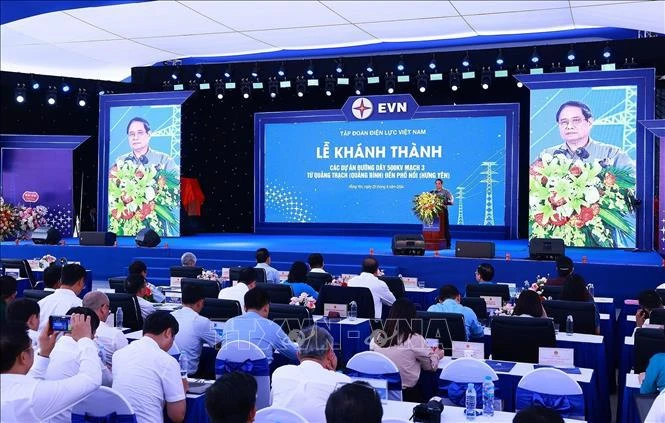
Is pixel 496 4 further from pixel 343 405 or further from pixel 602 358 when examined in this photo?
pixel 343 405

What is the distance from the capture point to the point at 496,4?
436 inches

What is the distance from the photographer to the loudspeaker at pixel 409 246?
11.2 m

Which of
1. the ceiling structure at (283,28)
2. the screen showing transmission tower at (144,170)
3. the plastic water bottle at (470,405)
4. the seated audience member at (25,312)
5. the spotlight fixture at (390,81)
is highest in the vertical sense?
the ceiling structure at (283,28)

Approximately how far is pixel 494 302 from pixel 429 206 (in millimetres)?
5239

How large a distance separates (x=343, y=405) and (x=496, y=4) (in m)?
9.70

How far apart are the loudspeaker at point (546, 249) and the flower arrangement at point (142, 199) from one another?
7378 mm

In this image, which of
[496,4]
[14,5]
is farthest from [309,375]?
[496,4]

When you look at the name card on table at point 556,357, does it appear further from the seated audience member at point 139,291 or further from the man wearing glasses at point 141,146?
A: the man wearing glasses at point 141,146

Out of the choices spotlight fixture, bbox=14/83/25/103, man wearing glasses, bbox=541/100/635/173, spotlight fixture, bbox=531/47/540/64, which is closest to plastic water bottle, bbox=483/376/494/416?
man wearing glasses, bbox=541/100/635/173

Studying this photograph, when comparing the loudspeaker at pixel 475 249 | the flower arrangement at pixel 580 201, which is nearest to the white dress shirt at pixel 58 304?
the loudspeaker at pixel 475 249

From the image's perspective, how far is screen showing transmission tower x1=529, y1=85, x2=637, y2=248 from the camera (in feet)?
40.8

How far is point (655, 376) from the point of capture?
390cm

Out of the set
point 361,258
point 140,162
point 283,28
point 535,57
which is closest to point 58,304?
point 361,258

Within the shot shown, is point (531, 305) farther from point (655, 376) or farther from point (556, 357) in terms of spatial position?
point (655, 376)
